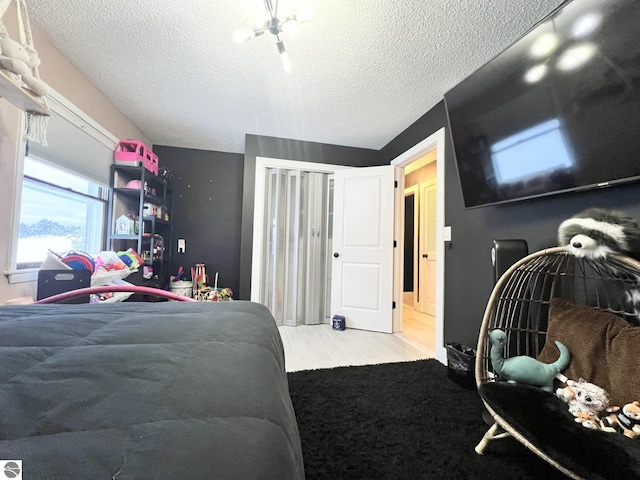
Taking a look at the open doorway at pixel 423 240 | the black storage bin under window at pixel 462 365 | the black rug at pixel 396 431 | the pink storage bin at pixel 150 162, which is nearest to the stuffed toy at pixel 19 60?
the pink storage bin at pixel 150 162

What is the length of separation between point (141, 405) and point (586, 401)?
1478mm

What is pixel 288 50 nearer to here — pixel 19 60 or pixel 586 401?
Answer: pixel 19 60

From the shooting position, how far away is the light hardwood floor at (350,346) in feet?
7.34

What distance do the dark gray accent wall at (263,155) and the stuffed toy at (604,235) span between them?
8.78 ft

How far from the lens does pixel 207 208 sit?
12.7 ft

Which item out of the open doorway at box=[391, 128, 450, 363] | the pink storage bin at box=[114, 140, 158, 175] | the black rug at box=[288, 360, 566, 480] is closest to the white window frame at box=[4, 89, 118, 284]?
the pink storage bin at box=[114, 140, 158, 175]

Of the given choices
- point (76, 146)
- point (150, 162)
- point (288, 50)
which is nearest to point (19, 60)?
point (76, 146)

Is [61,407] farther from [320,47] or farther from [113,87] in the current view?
[113,87]

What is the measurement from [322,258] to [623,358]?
9.03 ft

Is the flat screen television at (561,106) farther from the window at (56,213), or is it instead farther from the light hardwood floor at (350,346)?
the window at (56,213)

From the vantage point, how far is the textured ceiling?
1528mm

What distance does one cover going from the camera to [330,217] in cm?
351

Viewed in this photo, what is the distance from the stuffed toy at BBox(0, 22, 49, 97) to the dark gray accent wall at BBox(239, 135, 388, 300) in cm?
200

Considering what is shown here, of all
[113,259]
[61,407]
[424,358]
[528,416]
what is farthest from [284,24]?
[424,358]
